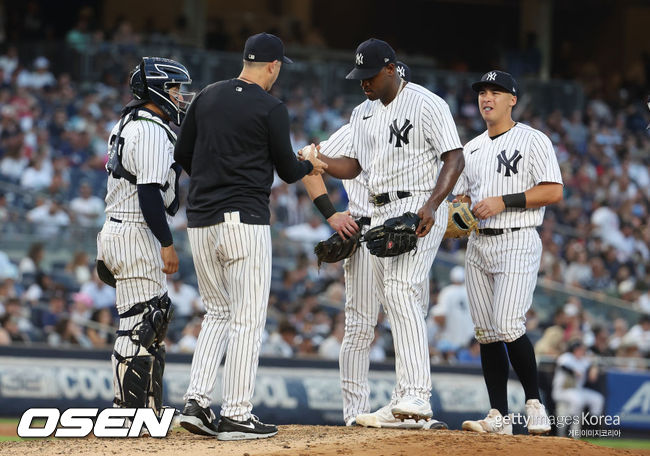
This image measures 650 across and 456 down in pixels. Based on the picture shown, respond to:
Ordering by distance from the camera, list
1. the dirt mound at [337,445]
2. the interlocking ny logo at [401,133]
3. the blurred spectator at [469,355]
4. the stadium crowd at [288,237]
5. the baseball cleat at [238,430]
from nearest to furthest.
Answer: the dirt mound at [337,445] < the baseball cleat at [238,430] < the interlocking ny logo at [401,133] < the stadium crowd at [288,237] < the blurred spectator at [469,355]

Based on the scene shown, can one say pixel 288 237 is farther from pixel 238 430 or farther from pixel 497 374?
pixel 238 430

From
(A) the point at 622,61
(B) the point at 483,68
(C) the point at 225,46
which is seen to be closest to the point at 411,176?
(C) the point at 225,46

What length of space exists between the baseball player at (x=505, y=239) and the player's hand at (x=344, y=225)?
80 centimetres

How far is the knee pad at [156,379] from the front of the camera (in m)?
6.79

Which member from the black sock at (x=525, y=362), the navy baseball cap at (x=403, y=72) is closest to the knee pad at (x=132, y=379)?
the black sock at (x=525, y=362)

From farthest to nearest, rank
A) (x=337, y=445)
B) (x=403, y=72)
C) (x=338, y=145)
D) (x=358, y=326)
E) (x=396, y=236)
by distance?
(x=403, y=72)
(x=338, y=145)
(x=358, y=326)
(x=396, y=236)
(x=337, y=445)

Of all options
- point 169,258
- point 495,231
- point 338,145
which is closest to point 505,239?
point 495,231

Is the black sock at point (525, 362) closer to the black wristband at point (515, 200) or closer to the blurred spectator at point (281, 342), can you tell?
the black wristband at point (515, 200)

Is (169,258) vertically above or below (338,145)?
below

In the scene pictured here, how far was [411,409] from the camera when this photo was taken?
629 cm

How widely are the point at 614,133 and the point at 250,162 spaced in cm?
1911

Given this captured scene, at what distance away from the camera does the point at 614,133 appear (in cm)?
2391

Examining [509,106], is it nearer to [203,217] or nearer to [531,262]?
[531,262]

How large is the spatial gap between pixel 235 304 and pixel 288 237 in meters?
9.79
